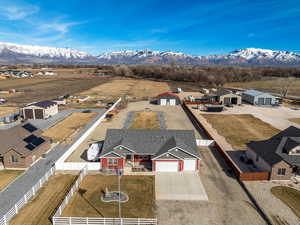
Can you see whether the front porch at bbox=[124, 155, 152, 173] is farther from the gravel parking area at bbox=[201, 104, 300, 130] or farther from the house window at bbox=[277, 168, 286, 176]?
the gravel parking area at bbox=[201, 104, 300, 130]

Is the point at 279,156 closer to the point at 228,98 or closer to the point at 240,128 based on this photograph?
the point at 240,128

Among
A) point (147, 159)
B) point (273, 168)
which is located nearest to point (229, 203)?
point (273, 168)

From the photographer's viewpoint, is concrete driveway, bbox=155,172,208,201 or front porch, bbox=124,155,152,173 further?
front porch, bbox=124,155,152,173

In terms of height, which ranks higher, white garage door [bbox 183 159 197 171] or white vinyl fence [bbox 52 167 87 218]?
white garage door [bbox 183 159 197 171]

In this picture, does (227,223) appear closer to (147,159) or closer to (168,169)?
(168,169)

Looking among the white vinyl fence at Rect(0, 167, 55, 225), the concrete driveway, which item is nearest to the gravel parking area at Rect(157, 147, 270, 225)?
the concrete driveway

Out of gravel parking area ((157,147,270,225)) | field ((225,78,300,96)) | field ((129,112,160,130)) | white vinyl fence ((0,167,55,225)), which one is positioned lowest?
gravel parking area ((157,147,270,225))

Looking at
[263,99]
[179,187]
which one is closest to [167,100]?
[263,99]

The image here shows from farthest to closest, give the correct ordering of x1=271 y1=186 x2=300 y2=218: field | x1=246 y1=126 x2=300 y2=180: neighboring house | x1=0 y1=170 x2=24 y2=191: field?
x1=246 y1=126 x2=300 y2=180: neighboring house → x1=0 y1=170 x2=24 y2=191: field → x1=271 y1=186 x2=300 y2=218: field
